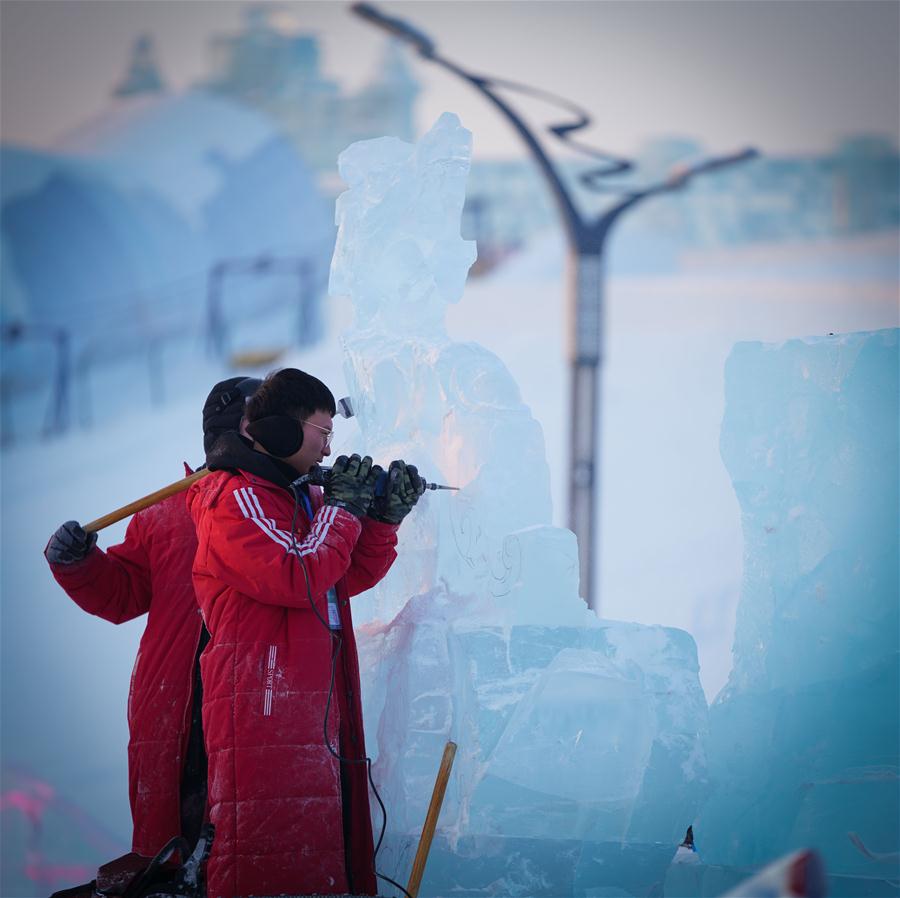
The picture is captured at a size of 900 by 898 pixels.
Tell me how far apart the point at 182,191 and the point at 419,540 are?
4.28 m

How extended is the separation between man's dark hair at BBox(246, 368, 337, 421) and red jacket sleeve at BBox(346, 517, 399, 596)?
279 millimetres

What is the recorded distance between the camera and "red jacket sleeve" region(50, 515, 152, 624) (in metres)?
2.80

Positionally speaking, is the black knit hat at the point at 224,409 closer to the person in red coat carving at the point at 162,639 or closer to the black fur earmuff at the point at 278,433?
the person in red coat carving at the point at 162,639

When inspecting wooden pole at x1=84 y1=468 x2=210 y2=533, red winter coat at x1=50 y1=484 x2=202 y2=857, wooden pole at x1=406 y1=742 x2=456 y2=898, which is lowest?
wooden pole at x1=406 y1=742 x2=456 y2=898

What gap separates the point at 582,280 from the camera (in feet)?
16.6

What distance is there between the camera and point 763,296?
6613 millimetres

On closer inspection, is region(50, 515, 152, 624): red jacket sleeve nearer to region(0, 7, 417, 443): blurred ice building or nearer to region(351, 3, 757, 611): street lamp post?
region(351, 3, 757, 611): street lamp post

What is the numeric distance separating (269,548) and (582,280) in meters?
3.00

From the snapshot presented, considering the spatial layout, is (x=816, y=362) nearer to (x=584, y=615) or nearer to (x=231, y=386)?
(x=584, y=615)

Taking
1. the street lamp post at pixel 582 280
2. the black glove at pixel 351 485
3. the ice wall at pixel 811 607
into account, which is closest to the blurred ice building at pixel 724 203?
the street lamp post at pixel 582 280

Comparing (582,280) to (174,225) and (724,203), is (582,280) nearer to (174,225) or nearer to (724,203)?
(724,203)

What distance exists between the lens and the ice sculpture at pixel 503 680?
284cm

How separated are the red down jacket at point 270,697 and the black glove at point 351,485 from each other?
0.03 metres

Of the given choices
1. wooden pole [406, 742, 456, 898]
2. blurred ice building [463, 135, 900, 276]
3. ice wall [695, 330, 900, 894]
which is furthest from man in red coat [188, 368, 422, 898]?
blurred ice building [463, 135, 900, 276]
